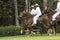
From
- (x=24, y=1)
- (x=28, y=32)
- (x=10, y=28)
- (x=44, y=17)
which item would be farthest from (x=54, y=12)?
(x=24, y=1)

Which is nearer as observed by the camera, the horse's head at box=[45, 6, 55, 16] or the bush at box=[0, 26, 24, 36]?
the horse's head at box=[45, 6, 55, 16]

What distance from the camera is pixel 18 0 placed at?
98.5ft

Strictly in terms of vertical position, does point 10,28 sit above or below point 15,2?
below

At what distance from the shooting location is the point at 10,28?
952 inches

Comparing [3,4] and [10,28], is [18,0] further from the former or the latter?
[10,28]

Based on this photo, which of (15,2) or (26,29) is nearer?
(26,29)

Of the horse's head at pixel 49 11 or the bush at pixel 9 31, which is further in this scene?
the bush at pixel 9 31

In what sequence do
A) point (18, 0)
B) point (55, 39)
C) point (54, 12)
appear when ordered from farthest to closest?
point (18, 0), point (54, 12), point (55, 39)

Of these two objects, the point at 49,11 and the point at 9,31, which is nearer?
the point at 49,11

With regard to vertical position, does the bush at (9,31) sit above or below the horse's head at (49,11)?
below

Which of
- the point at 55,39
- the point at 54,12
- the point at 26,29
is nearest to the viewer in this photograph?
the point at 55,39

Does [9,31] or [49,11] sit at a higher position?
[49,11]

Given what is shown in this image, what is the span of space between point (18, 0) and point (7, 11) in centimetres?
203

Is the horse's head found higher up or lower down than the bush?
higher up
